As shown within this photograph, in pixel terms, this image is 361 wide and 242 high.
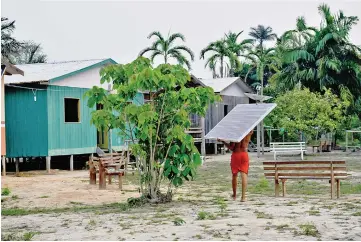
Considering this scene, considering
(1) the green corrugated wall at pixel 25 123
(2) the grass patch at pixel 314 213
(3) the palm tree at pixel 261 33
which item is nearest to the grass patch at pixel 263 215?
(2) the grass patch at pixel 314 213

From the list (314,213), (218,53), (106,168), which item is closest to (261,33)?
(218,53)

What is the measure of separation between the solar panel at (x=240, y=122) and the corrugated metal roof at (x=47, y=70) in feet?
35.4

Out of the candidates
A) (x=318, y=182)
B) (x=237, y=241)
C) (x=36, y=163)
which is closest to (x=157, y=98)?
(x=237, y=241)

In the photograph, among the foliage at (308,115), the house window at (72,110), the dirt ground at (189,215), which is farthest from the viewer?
the foliage at (308,115)

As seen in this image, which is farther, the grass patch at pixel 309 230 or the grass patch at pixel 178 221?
the grass patch at pixel 178 221

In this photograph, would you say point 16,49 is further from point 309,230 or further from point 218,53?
point 309,230

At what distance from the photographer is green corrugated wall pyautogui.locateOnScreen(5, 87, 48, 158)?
21625 mm

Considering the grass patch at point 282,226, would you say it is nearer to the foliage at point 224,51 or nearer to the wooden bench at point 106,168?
the wooden bench at point 106,168

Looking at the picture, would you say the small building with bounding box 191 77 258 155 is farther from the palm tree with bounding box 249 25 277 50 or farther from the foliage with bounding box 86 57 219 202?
the palm tree with bounding box 249 25 277 50

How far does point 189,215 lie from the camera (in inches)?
373

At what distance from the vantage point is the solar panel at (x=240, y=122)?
36.2 ft

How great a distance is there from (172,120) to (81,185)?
5.76 m

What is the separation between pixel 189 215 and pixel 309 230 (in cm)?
233

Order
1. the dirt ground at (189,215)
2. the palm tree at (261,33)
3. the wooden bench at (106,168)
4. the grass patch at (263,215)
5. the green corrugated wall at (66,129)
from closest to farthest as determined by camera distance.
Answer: the dirt ground at (189,215)
the grass patch at (263,215)
the wooden bench at (106,168)
the green corrugated wall at (66,129)
the palm tree at (261,33)
